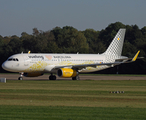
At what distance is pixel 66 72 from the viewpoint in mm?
48062

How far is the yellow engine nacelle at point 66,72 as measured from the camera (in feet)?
157

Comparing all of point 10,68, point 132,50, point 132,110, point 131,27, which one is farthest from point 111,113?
point 131,27

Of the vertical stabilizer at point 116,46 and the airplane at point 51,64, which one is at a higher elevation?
the vertical stabilizer at point 116,46

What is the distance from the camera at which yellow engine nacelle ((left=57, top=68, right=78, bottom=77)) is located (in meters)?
47.9

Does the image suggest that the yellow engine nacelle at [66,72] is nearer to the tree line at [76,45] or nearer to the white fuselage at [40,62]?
the white fuselage at [40,62]

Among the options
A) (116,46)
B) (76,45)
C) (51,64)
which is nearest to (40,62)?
(51,64)

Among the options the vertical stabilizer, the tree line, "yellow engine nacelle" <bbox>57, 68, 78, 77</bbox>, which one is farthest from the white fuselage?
the tree line

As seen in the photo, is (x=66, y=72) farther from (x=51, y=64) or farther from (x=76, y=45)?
(x=76, y=45)

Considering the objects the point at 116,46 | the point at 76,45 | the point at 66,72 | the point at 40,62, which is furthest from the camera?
the point at 76,45

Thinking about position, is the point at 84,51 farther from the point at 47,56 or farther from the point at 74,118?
the point at 74,118

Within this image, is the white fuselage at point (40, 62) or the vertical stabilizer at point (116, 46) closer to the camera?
the white fuselage at point (40, 62)

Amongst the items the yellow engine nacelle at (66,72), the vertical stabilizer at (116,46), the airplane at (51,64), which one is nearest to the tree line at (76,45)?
the vertical stabilizer at (116,46)

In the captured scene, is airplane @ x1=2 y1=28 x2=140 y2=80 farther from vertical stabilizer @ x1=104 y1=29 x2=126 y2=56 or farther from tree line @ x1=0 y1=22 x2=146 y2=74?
tree line @ x1=0 y1=22 x2=146 y2=74

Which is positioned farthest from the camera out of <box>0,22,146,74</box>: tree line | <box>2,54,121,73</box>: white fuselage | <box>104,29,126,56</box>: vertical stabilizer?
<box>0,22,146,74</box>: tree line
